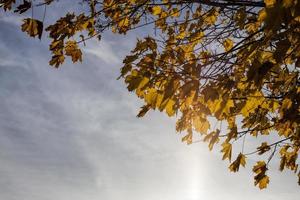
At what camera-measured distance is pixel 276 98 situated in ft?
15.4

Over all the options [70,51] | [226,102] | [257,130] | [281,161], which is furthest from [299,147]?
[70,51]

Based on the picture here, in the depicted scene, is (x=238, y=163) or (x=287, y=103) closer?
(x=287, y=103)

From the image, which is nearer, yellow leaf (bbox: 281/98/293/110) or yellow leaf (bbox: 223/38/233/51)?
yellow leaf (bbox: 281/98/293/110)

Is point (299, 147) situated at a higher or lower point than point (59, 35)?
lower

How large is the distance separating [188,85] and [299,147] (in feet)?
10.4

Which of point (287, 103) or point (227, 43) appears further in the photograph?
point (227, 43)

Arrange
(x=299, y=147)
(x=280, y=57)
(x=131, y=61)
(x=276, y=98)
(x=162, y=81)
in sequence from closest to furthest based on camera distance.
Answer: (x=280, y=57)
(x=162, y=81)
(x=131, y=61)
(x=276, y=98)
(x=299, y=147)

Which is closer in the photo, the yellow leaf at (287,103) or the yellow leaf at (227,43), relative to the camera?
the yellow leaf at (287,103)

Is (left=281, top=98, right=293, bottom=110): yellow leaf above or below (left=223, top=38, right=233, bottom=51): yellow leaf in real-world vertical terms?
below

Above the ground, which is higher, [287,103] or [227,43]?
[227,43]

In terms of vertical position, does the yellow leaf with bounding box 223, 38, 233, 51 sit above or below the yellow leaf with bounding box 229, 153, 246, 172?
above

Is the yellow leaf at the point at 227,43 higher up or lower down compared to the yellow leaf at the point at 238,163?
higher up

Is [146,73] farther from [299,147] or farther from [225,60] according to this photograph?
[299,147]

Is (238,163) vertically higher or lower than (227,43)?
lower
